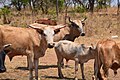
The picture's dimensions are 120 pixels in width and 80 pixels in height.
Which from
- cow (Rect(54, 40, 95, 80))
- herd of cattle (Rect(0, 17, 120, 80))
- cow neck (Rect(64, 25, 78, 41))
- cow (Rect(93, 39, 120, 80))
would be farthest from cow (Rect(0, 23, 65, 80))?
cow neck (Rect(64, 25, 78, 41))

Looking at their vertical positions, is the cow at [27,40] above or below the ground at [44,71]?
above

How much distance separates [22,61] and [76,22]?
2.95 metres

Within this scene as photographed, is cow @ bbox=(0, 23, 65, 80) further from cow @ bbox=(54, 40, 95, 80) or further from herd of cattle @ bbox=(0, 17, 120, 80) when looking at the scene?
cow @ bbox=(54, 40, 95, 80)

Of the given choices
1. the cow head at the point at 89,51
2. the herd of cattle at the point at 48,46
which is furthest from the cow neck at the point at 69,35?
the cow head at the point at 89,51

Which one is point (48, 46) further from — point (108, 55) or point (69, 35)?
point (69, 35)

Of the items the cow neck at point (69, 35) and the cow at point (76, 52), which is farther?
the cow neck at point (69, 35)

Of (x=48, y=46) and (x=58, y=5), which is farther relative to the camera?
(x=58, y=5)

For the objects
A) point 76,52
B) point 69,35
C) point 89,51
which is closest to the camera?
point 89,51

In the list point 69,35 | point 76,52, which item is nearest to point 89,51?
point 76,52

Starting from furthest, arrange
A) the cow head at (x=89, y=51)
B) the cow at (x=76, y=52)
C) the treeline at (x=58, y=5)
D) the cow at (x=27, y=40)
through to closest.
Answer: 1. the treeline at (x=58, y=5)
2. the cow at (x=76, y=52)
3. the cow head at (x=89, y=51)
4. the cow at (x=27, y=40)

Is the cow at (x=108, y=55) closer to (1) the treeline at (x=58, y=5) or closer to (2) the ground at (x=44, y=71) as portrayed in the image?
(2) the ground at (x=44, y=71)

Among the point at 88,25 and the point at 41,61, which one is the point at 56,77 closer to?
the point at 41,61

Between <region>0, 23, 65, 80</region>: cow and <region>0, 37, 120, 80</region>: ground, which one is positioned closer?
<region>0, 23, 65, 80</region>: cow

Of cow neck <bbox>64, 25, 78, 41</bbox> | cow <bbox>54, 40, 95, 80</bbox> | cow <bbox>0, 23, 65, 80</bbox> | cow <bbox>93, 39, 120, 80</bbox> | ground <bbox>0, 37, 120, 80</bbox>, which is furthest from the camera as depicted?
cow neck <bbox>64, 25, 78, 41</bbox>
